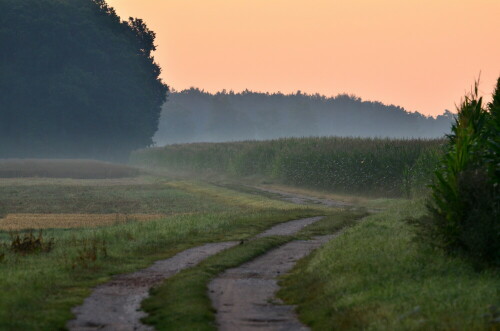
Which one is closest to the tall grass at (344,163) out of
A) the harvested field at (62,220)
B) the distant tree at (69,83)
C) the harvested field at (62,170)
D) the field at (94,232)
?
the field at (94,232)

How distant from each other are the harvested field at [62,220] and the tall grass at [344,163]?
1541 centimetres

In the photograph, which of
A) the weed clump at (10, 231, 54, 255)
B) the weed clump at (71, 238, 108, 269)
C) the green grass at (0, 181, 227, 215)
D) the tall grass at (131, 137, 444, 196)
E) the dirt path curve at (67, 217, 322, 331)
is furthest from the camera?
the tall grass at (131, 137, 444, 196)

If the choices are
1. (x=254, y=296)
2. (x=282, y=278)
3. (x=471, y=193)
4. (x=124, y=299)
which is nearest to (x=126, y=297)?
(x=124, y=299)

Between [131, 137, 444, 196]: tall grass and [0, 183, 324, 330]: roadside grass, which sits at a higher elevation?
[131, 137, 444, 196]: tall grass

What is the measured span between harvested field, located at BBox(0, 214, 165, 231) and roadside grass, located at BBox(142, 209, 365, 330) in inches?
463

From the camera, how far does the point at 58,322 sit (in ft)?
46.9

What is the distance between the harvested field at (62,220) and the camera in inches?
1394

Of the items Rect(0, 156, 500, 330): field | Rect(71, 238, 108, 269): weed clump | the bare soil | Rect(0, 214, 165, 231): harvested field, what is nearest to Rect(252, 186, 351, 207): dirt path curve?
Rect(0, 156, 500, 330): field

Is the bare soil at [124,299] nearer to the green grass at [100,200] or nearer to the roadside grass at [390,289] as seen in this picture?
the roadside grass at [390,289]

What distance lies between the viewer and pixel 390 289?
15641mm

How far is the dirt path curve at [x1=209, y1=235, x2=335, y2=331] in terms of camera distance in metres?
14.5

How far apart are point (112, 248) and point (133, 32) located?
109m

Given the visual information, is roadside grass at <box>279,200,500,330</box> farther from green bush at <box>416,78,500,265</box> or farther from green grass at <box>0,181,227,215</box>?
green grass at <box>0,181,227,215</box>

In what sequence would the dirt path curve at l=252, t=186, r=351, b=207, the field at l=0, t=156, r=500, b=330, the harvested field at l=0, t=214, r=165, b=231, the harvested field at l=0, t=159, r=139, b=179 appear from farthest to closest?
the harvested field at l=0, t=159, r=139, b=179, the dirt path curve at l=252, t=186, r=351, b=207, the harvested field at l=0, t=214, r=165, b=231, the field at l=0, t=156, r=500, b=330
